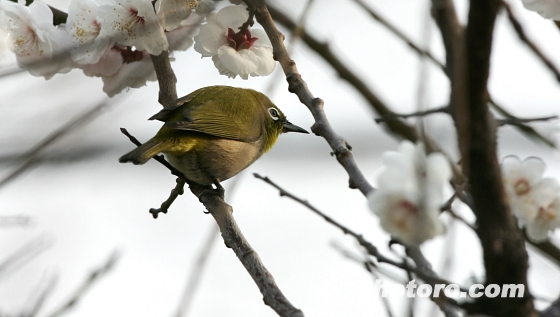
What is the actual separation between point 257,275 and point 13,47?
1.87 metres

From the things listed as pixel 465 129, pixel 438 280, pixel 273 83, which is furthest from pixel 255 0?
pixel 438 280

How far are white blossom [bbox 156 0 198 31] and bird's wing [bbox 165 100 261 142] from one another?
1168 mm

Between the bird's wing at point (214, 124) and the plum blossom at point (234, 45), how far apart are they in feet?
3.05

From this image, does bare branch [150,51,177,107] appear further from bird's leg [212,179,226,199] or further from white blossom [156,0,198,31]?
bird's leg [212,179,226,199]

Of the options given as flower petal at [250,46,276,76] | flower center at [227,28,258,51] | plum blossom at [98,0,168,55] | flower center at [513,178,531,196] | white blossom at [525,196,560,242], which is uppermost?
flower center at [227,28,258,51]

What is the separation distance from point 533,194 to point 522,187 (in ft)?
0.18

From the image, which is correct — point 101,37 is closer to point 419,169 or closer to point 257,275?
point 257,275

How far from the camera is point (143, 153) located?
144 inches

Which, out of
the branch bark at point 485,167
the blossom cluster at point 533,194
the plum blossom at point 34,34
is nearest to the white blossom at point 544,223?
the blossom cluster at point 533,194

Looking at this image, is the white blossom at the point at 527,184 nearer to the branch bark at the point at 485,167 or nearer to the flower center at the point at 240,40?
the branch bark at the point at 485,167

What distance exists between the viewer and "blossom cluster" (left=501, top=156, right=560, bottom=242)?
8.50 ft

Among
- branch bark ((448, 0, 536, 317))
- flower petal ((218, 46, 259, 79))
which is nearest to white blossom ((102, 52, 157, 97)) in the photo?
flower petal ((218, 46, 259, 79))

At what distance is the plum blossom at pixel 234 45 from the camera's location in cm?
333

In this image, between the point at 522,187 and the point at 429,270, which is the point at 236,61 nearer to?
the point at 522,187
